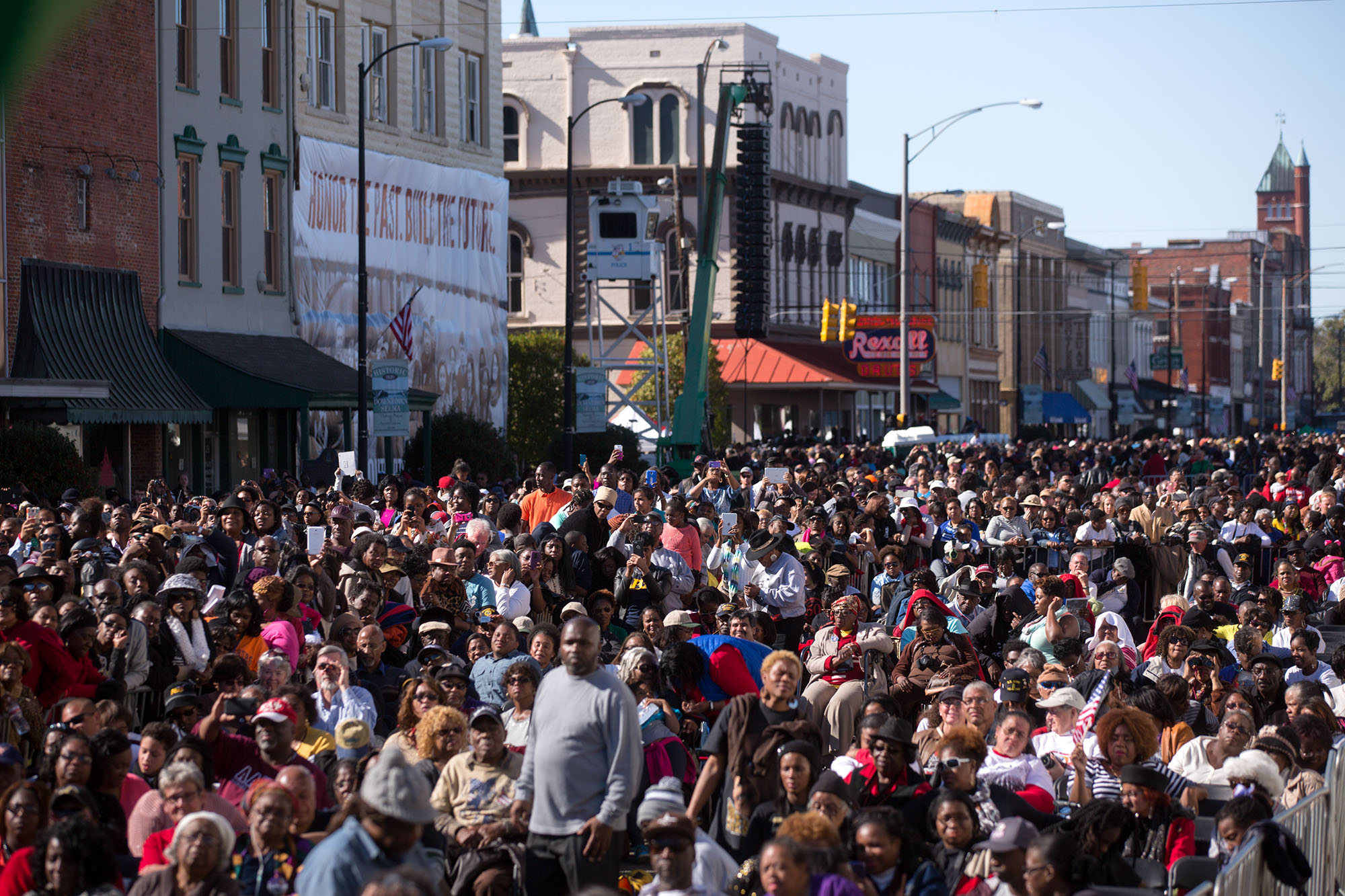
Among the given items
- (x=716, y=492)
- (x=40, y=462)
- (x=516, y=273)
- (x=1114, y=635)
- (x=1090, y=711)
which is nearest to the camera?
(x=1090, y=711)

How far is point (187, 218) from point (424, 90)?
954cm

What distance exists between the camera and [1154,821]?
808 cm

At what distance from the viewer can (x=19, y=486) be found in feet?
67.8

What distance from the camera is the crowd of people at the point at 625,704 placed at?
719 cm

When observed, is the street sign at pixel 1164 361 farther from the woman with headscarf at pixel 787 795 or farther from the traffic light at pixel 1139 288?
the woman with headscarf at pixel 787 795

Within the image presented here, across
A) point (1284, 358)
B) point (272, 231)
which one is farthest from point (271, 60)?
point (1284, 358)

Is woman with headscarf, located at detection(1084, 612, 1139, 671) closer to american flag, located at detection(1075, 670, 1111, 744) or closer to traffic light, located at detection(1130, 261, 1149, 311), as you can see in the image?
american flag, located at detection(1075, 670, 1111, 744)

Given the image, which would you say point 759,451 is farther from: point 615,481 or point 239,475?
point 615,481

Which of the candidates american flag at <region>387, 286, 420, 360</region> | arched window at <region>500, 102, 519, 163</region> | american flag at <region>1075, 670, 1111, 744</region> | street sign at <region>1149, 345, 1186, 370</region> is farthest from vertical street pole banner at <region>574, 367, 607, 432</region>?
street sign at <region>1149, 345, 1186, 370</region>

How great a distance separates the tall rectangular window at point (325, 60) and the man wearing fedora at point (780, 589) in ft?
76.9

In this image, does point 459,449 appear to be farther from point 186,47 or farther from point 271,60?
point 186,47

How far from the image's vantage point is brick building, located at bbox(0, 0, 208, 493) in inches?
1056

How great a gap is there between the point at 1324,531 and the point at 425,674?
12240 mm

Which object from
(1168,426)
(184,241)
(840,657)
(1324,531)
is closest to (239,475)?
(184,241)
